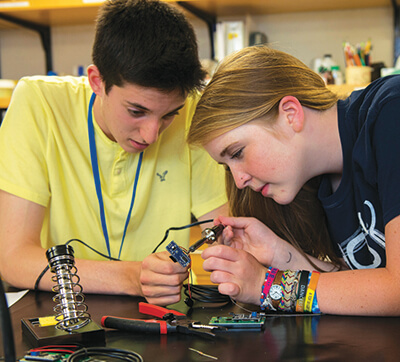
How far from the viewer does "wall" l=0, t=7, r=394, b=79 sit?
2.63m

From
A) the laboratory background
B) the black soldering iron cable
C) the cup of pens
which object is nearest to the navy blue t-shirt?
the black soldering iron cable

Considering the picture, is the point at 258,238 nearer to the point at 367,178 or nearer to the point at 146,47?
the point at 367,178

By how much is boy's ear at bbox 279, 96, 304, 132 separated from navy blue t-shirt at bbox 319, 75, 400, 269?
0.10 m

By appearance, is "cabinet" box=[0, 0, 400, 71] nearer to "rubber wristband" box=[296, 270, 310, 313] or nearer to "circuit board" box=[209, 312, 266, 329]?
"rubber wristband" box=[296, 270, 310, 313]

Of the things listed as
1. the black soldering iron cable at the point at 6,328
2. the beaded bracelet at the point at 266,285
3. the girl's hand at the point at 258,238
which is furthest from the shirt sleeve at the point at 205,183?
the black soldering iron cable at the point at 6,328

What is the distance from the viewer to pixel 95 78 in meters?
1.25

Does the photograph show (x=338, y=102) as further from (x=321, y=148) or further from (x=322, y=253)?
(x=322, y=253)

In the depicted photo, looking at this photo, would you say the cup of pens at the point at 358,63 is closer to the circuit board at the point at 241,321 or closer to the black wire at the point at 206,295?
the black wire at the point at 206,295

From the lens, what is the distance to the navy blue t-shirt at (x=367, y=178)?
94 cm

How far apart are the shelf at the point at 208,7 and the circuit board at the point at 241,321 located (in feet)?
6.70

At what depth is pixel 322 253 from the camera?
4.16 feet

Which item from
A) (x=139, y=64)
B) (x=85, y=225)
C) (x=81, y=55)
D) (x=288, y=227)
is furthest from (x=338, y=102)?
(x=81, y=55)

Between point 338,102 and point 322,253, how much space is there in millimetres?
377

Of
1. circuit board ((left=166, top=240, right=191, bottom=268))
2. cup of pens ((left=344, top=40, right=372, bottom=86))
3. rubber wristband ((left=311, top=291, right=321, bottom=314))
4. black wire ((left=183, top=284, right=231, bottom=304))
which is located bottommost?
black wire ((left=183, top=284, right=231, bottom=304))
